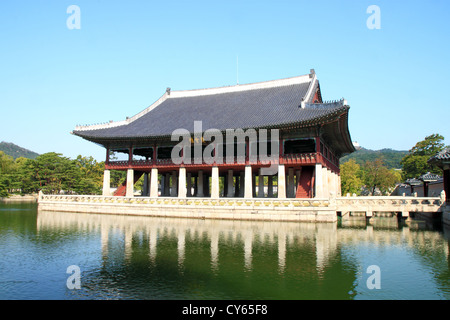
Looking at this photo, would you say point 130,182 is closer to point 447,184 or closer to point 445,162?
point 445,162

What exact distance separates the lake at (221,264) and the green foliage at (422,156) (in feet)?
143

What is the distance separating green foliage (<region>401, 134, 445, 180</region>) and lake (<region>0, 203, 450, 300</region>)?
43.5m

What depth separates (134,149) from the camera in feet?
132

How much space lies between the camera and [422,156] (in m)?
62.0

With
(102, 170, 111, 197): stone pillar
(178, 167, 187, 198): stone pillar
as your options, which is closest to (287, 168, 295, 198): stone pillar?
(178, 167, 187, 198): stone pillar

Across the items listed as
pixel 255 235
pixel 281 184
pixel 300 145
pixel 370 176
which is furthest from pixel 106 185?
pixel 370 176

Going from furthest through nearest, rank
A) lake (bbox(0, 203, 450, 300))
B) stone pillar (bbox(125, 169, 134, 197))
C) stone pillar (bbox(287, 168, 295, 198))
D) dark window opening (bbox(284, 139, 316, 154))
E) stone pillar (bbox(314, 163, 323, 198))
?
1. stone pillar (bbox(125, 169, 134, 197))
2. stone pillar (bbox(287, 168, 295, 198))
3. dark window opening (bbox(284, 139, 316, 154))
4. stone pillar (bbox(314, 163, 323, 198))
5. lake (bbox(0, 203, 450, 300))

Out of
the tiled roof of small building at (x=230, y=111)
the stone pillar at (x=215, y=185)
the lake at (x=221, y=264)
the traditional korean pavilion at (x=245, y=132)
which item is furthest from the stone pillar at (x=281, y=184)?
the lake at (x=221, y=264)

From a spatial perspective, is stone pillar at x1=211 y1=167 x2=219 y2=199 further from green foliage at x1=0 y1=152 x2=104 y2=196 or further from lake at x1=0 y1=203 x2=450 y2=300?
green foliage at x1=0 y1=152 x2=104 y2=196

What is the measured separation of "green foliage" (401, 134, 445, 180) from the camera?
6097cm

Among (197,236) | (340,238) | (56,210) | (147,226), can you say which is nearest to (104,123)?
(56,210)

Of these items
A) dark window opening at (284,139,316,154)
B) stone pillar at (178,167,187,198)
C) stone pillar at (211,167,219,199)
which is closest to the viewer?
stone pillar at (211,167,219,199)
